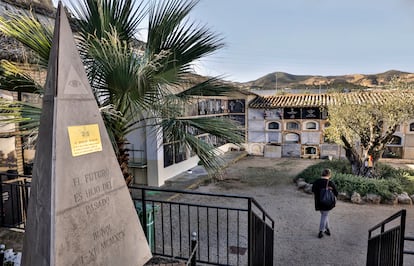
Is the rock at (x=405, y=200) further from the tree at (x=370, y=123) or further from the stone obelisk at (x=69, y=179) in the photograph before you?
the stone obelisk at (x=69, y=179)

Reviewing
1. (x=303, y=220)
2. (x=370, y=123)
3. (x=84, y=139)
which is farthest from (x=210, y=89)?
(x=370, y=123)

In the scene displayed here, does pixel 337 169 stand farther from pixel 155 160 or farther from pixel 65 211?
pixel 65 211

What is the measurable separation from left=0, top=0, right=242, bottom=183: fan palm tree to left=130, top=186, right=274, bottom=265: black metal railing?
0.68 m

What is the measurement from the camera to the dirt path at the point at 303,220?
4.71 m

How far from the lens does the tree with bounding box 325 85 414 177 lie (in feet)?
27.4

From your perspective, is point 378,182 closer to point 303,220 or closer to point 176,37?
point 303,220

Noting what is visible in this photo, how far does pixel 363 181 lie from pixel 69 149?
27.3 feet

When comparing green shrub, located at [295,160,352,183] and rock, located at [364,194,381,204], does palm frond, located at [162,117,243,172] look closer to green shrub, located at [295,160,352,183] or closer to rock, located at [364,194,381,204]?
rock, located at [364,194,381,204]

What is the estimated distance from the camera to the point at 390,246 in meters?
2.94

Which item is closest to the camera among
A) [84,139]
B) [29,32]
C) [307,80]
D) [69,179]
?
[69,179]

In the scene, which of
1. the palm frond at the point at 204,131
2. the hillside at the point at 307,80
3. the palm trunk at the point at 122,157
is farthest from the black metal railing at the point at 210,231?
the hillside at the point at 307,80

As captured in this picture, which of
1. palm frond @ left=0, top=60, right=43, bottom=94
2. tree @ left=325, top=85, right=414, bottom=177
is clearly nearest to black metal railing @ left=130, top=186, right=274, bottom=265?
palm frond @ left=0, top=60, right=43, bottom=94

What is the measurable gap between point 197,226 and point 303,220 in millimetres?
2645

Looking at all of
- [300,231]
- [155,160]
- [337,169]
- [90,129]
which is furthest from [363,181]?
[90,129]
